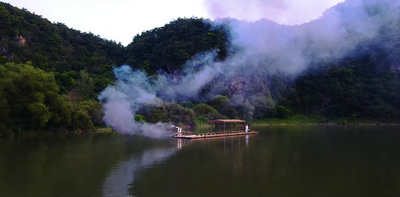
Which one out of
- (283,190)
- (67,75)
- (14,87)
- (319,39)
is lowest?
(283,190)

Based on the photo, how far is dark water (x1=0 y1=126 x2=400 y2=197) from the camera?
12.5m

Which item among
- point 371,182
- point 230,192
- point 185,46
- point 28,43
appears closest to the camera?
point 230,192

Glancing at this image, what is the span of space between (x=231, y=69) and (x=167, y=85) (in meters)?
17.4

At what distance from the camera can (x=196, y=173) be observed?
1541 cm

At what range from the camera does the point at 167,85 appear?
197 ft

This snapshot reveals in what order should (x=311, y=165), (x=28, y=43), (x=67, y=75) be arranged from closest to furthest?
(x=311, y=165) < (x=67, y=75) < (x=28, y=43)

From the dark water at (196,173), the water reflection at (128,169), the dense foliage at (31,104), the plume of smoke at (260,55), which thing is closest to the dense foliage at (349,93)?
the plume of smoke at (260,55)

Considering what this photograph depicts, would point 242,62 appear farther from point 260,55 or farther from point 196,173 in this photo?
point 196,173

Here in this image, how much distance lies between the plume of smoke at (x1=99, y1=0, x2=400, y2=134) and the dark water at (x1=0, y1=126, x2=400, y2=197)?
72.4 feet

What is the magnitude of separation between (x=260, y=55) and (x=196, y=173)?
5718 centimetres

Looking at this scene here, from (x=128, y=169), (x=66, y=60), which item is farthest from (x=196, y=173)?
(x=66, y=60)

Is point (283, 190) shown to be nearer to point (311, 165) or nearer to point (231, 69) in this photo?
point (311, 165)

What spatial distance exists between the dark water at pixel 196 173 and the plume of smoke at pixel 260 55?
2207 centimetres

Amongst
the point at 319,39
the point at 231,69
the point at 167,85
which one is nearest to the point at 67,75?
the point at 167,85
